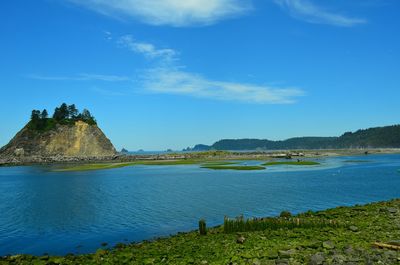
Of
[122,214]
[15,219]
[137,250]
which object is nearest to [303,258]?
[137,250]

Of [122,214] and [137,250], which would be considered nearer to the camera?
[137,250]

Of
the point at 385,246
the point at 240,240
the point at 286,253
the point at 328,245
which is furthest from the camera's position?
the point at 240,240

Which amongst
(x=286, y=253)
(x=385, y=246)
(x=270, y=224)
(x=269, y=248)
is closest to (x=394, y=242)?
(x=385, y=246)

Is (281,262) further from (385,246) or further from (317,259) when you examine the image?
(385,246)

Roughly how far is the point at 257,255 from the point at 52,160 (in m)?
182

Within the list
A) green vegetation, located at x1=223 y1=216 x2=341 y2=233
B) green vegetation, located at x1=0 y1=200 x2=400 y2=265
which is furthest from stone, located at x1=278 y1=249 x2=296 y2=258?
green vegetation, located at x1=223 y1=216 x2=341 y2=233

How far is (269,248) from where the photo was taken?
84.7 ft

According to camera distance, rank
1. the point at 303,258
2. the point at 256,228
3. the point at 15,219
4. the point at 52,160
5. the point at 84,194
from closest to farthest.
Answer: the point at 303,258 < the point at 256,228 < the point at 15,219 < the point at 84,194 < the point at 52,160

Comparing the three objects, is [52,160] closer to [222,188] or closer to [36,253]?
[222,188]

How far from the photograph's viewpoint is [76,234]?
1458 inches

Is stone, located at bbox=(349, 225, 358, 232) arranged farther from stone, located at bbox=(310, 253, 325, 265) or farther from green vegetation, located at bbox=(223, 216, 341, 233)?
stone, located at bbox=(310, 253, 325, 265)

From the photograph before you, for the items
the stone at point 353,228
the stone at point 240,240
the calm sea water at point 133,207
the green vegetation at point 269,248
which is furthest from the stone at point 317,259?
the calm sea water at point 133,207

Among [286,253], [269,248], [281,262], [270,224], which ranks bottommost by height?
[281,262]

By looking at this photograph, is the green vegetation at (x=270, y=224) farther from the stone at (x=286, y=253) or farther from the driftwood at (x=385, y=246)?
the stone at (x=286, y=253)
